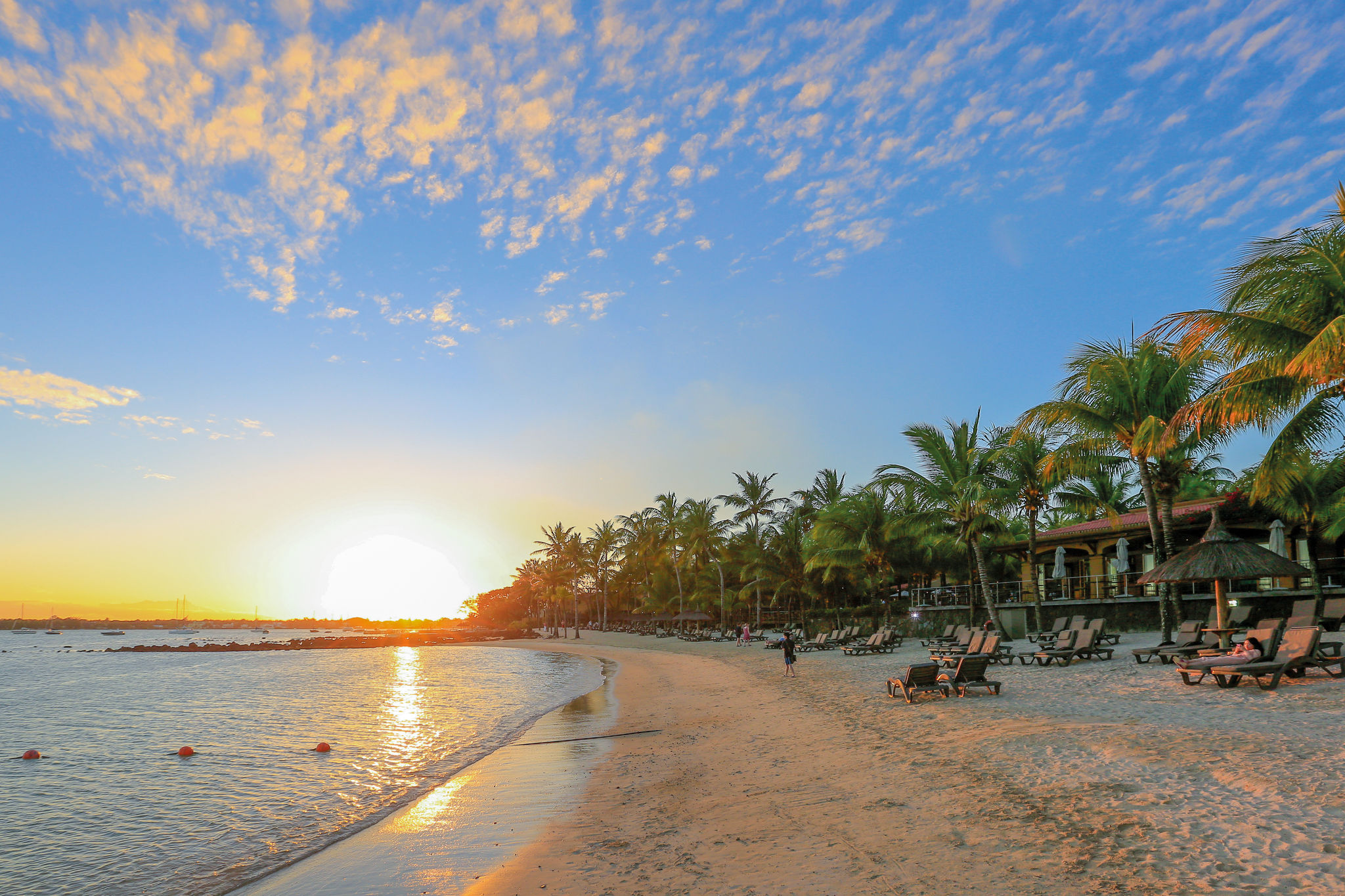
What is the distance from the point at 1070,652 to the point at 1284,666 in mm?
6120

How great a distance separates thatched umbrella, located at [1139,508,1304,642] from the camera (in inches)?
584

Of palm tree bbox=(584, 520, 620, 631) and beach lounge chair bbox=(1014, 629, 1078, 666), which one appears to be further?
palm tree bbox=(584, 520, 620, 631)

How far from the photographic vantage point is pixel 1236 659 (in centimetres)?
1273

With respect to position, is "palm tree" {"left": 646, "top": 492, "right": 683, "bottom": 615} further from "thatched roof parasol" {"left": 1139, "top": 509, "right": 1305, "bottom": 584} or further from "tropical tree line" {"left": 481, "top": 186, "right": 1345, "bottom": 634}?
"thatched roof parasol" {"left": 1139, "top": 509, "right": 1305, "bottom": 584}

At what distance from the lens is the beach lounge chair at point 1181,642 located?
53.3ft

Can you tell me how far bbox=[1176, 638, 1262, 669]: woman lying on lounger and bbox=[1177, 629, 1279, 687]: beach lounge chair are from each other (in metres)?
0.08

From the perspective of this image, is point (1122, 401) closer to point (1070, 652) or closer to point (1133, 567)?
point (1070, 652)

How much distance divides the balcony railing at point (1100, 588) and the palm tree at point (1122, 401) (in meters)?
4.27

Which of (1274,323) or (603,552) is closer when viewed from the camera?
(1274,323)

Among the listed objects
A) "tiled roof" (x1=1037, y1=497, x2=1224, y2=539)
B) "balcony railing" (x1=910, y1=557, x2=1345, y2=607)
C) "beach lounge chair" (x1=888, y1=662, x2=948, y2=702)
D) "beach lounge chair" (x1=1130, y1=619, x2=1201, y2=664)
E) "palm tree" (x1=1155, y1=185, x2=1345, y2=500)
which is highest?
"palm tree" (x1=1155, y1=185, x2=1345, y2=500)

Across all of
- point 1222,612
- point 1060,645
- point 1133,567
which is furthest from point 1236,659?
point 1133,567

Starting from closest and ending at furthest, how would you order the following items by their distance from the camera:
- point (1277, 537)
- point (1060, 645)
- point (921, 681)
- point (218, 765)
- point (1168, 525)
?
1. point (921, 681)
2. point (218, 765)
3. point (1060, 645)
4. point (1168, 525)
5. point (1277, 537)

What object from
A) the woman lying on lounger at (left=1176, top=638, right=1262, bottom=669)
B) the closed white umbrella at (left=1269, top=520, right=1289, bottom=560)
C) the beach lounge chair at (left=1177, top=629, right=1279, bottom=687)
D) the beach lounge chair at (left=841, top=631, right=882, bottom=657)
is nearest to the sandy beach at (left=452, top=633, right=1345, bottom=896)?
the beach lounge chair at (left=1177, top=629, right=1279, bottom=687)

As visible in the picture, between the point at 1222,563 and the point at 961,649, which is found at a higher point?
the point at 1222,563
